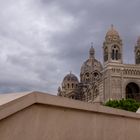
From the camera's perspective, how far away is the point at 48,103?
5078 millimetres

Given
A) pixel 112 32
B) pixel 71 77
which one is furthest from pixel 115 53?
pixel 71 77

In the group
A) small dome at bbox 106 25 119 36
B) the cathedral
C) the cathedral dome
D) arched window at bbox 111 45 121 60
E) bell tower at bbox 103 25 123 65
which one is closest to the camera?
the cathedral

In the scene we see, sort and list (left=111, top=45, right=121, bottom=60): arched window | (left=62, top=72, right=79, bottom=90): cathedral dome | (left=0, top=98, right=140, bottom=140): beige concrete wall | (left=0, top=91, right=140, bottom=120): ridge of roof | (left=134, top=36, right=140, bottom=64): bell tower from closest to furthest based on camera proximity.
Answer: (left=0, top=91, right=140, bottom=120): ridge of roof
(left=0, top=98, right=140, bottom=140): beige concrete wall
(left=111, top=45, right=121, bottom=60): arched window
(left=134, top=36, right=140, bottom=64): bell tower
(left=62, top=72, right=79, bottom=90): cathedral dome

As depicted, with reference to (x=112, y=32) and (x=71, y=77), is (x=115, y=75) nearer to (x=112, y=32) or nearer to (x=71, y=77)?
(x=112, y=32)

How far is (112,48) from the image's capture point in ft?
209

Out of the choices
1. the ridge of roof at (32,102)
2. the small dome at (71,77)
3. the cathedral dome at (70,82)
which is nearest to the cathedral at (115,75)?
the cathedral dome at (70,82)

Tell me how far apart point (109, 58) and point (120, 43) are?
4443 millimetres

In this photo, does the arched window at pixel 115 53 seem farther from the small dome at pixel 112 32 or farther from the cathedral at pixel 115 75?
the small dome at pixel 112 32

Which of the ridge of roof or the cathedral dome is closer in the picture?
the ridge of roof

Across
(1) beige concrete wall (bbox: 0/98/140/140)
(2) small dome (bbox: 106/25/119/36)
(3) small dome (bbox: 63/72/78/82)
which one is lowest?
(1) beige concrete wall (bbox: 0/98/140/140)

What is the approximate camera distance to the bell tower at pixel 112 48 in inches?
2478

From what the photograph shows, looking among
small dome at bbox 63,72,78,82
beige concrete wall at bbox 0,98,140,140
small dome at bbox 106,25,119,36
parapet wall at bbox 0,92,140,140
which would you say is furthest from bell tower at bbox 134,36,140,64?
parapet wall at bbox 0,92,140,140

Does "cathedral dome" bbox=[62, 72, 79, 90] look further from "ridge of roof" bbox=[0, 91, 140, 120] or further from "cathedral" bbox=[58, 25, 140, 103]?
"ridge of roof" bbox=[0, 91, 140, 120]

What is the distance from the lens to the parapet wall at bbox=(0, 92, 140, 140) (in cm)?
472
